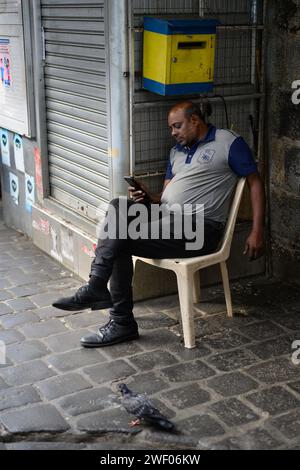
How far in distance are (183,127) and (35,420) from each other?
219 centimetres

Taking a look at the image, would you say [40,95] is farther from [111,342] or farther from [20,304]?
[111,342]

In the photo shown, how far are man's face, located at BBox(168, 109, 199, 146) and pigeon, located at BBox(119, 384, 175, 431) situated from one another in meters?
1.83

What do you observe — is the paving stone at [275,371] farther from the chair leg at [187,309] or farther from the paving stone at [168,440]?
the paving stone at [168,440]

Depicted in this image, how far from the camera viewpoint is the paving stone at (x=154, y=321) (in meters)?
4.64

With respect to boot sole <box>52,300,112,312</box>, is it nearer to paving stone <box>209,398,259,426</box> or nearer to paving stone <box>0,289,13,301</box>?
paving stone <box>0,289,13,301</box>

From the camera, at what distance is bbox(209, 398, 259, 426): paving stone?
11.3ft

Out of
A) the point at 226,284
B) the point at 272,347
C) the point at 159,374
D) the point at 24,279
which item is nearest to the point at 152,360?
the point at 159,374

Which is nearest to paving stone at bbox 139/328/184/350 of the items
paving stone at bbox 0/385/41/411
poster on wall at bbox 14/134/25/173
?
paving stone at bbox 0/385/41/411

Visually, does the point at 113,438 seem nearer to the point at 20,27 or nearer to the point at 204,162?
the point at 204,162

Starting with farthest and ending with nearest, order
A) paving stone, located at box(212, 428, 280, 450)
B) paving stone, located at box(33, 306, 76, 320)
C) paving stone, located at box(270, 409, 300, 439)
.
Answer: paving stone, located at box(33, 306, 76, 320) < paving stone, located at box(270, 409, 300, 439) < paving stone, located at box(212, 428, 280, 450)

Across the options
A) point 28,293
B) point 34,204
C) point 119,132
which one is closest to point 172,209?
point 119,132

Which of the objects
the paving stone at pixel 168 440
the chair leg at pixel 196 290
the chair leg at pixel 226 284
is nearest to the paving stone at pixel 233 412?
the paving stone at pixel 168 440

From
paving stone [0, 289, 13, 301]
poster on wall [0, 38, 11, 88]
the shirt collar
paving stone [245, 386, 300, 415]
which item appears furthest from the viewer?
poster on wall [0, 38, 11, 88]

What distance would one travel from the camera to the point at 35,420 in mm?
3465
